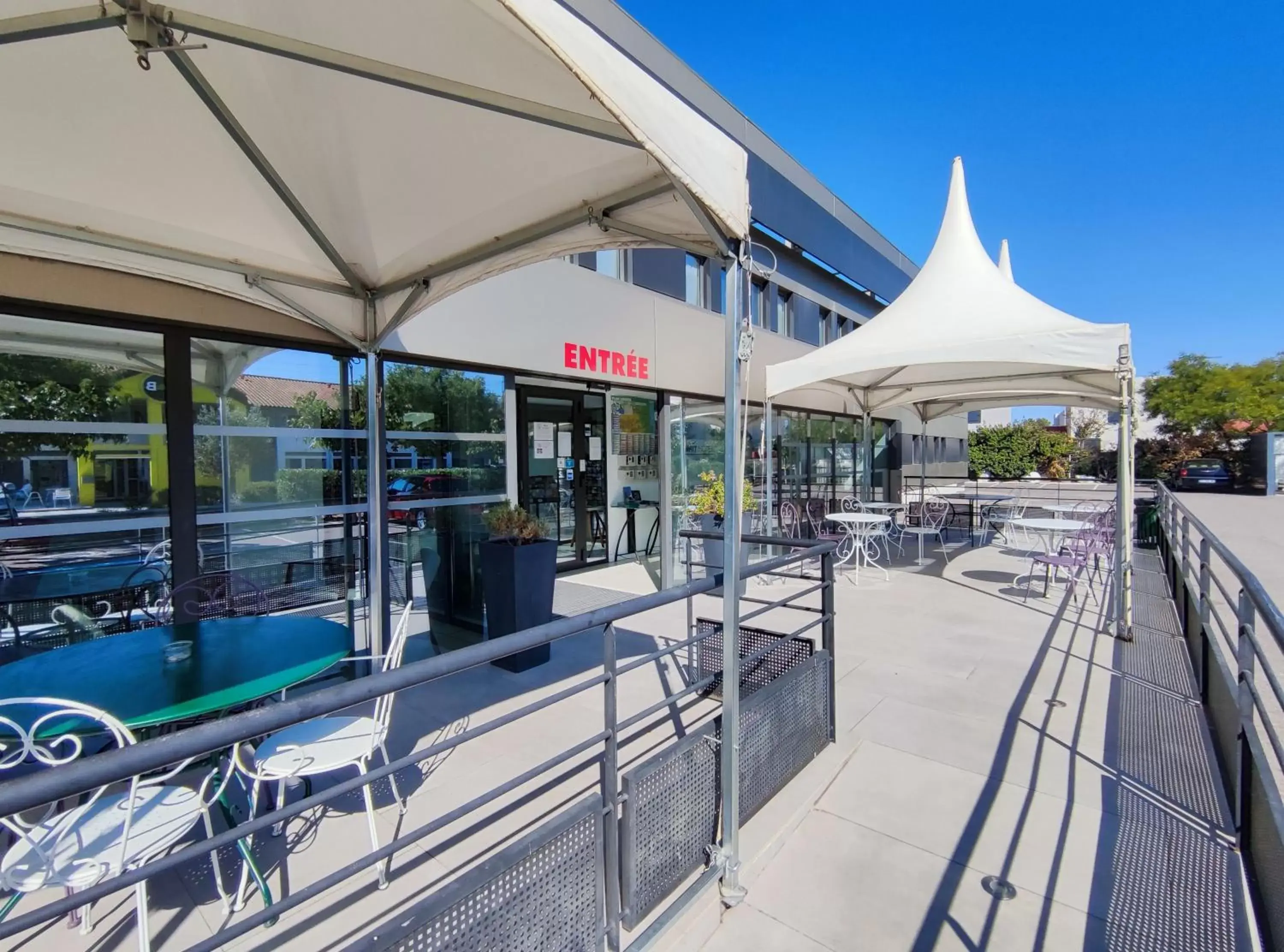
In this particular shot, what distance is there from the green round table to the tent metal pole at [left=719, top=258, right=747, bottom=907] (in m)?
1.45

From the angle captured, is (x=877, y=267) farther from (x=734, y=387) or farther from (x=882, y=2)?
(x=734, y=387)

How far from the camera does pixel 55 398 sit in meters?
2.98

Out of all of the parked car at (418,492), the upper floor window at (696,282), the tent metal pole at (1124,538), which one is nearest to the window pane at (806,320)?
the upper floor window at (696,282)

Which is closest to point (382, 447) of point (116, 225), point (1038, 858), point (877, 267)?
point (116, 225)

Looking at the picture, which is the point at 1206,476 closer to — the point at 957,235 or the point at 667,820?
the point at 957,235

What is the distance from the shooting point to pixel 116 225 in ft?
8.72

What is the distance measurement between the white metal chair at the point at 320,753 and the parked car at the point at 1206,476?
2990 centimetres

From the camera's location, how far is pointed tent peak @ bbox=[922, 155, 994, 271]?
632cm

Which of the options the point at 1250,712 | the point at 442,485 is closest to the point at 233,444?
the point at 442,485

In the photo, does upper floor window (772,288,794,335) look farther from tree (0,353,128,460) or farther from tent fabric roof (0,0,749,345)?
tree (0,353,128,460)

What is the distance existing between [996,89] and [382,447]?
1171cm

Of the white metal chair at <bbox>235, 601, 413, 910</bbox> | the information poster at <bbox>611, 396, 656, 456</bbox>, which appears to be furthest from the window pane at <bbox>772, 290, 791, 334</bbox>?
the white metal chair at <bbox>235, 601, 413, 910</bbox>

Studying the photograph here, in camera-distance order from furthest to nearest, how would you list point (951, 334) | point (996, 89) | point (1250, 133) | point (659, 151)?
point (1250, 133)
point (996, 89)
point (951, 334)
point (659, 151)

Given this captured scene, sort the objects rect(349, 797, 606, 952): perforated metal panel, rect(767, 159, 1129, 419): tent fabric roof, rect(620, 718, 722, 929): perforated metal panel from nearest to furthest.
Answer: rect(349, 797, 606, 952): perforated metal panel
rect(620, 718, 722, 929): perforated metal panel
rect(767, 159, 1129, 419): tent fabric roof
